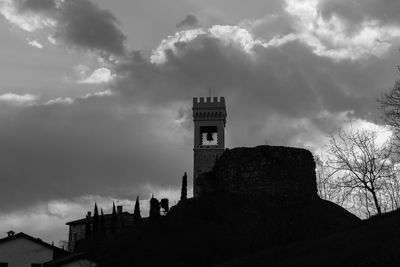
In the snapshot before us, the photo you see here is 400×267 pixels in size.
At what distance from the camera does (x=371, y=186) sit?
135 ft

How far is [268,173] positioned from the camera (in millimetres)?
53844

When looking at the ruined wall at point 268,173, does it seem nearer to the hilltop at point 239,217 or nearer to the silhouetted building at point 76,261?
the hilltop at point 239,217

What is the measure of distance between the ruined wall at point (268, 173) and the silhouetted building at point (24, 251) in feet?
63.8

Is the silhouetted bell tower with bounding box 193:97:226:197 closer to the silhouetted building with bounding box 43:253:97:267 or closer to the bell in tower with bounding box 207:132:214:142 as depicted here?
the bell in tower with bounding box 207:132:214:142

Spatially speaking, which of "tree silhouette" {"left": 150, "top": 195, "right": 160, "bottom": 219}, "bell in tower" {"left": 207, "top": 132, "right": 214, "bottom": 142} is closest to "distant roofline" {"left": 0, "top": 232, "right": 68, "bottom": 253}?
"tree silhouette" {"left": 150, "top": 195, "right": 160, "bottom": 219}

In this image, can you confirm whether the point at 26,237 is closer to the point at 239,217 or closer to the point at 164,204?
the point at 239,217

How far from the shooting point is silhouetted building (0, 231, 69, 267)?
4344 cm

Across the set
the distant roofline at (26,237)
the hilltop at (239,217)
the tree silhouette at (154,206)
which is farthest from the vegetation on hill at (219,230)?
the tree silhouette at (154,206)

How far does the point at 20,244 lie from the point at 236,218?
19250mm

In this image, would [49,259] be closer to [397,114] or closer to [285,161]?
[285,161]

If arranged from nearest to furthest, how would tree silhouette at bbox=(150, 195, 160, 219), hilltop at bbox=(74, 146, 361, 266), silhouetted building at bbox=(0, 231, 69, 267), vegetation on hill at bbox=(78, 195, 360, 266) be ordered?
vegetation on hill at bbox=(78, 195, 360, 266)
hilltop at bbox=(74, 146, 361, 266)
silhouetted building at bbox=(0, 231, 69, 267)
tree silhouette at bbox=(150, 195, 160, 219)

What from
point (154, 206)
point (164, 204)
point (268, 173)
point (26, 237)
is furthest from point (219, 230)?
point (164, 204)

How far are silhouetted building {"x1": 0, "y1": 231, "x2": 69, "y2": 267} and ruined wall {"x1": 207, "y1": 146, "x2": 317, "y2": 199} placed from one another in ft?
63.8

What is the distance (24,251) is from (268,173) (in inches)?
967
